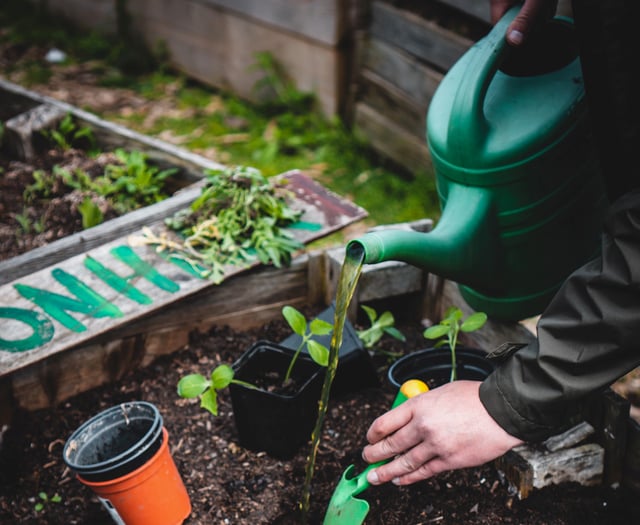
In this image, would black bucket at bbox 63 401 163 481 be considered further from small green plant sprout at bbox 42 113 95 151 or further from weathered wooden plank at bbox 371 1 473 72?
weathered wooden plank at bbox 371 1 473 72

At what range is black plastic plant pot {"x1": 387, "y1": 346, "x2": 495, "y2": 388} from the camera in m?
1.85

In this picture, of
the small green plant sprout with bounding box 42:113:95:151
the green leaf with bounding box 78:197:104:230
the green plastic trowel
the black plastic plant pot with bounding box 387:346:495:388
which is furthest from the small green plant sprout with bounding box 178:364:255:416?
the small green plant sprout with bounding box 42:113:95:151

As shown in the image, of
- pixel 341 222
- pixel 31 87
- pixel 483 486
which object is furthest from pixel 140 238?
pixel 31 87

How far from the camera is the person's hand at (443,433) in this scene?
1292 millimetres

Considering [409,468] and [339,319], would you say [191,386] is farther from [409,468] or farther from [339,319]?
[409,468]

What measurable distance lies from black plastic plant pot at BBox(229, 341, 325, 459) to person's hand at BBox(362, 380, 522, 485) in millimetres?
435

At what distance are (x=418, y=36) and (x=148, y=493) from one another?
241cm

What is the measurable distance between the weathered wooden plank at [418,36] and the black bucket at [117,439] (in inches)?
82.1

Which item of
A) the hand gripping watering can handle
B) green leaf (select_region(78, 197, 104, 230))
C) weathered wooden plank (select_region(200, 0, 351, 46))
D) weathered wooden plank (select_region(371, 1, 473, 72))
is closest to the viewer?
the hand gripping watering can handle

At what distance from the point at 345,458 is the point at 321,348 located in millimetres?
364

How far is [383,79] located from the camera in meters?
3.46

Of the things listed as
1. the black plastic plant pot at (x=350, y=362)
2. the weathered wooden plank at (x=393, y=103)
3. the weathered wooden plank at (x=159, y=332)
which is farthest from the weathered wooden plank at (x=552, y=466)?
the weathered wooden plank at (x=393, y=103)

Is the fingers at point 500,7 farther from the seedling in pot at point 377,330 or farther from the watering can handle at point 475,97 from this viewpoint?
the seedling in pot at point 377,330

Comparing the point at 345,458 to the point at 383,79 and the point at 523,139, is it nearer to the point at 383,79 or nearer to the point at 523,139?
the point at 523,139
